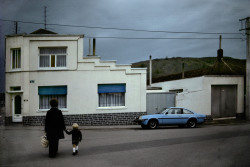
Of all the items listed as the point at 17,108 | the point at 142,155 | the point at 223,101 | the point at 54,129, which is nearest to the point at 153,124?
the point at 223,101

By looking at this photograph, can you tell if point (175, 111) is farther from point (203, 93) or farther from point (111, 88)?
point (203, 93)

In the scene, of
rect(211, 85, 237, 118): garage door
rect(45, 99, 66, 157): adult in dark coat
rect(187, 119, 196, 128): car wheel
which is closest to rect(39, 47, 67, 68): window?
rect(187, 119, 196, 128): car wheel

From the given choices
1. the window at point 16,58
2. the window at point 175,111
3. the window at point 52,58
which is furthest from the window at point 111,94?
the window at point 16,58

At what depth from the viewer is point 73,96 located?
22.9 metres

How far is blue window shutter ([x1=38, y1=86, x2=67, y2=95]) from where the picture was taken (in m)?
22.8

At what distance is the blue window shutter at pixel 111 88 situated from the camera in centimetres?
2338

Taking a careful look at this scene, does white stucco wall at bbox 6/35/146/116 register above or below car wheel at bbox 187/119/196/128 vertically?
above

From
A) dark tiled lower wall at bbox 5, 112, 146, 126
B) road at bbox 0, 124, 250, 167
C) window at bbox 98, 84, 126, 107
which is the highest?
window at bbox 98, 84, 126, 107

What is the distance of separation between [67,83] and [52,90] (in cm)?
133

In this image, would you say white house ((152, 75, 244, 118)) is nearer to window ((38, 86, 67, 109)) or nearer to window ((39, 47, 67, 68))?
window ((38, 86, 67, 109))

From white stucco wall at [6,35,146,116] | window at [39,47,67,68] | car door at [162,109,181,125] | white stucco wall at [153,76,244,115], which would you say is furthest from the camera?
white stucco wall at [153,76,244,115]

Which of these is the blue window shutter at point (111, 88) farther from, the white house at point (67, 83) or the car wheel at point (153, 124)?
the car wheel at point (153, 124)

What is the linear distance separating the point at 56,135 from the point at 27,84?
1446 centimetres

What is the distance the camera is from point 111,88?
23500 mm
